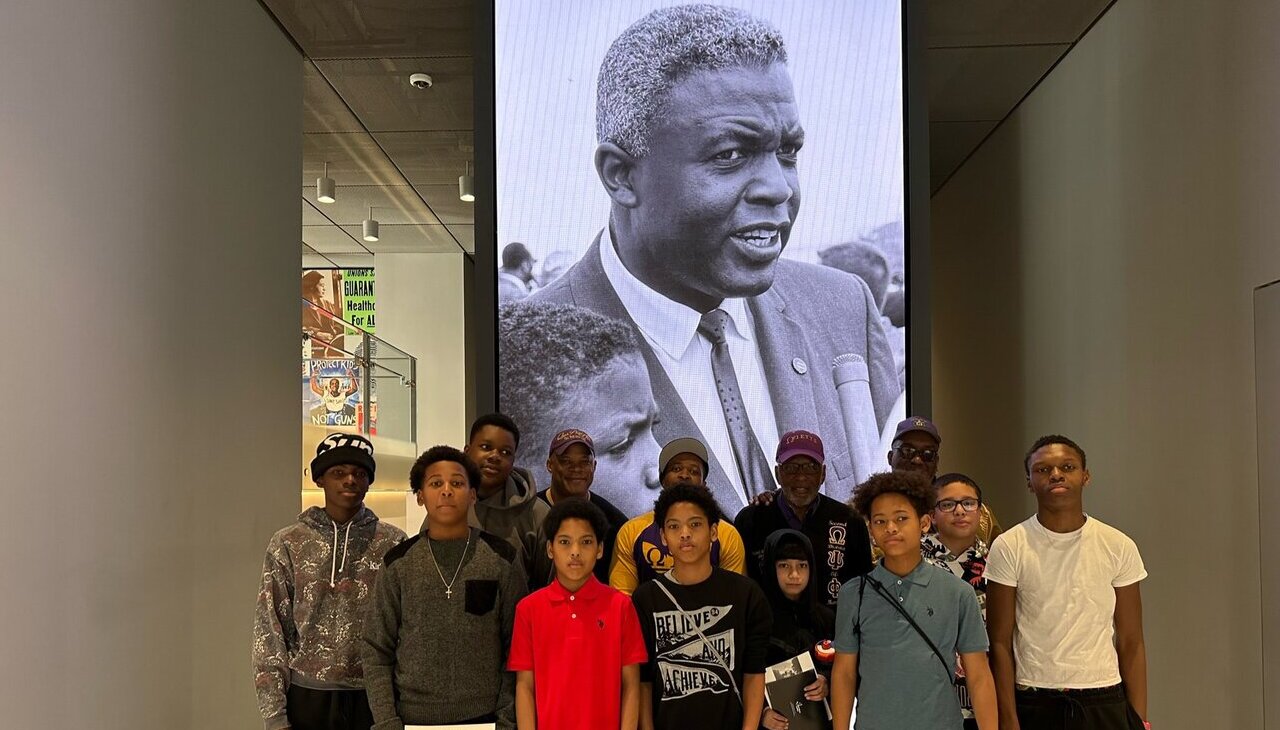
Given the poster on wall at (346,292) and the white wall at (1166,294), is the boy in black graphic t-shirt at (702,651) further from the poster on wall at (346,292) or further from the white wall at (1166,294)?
the poster on wall at (346,292)

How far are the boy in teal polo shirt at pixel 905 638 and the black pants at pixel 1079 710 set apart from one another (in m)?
0.22

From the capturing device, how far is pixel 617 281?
5.10 meters

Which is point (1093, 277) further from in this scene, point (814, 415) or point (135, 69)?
point (135, 69)

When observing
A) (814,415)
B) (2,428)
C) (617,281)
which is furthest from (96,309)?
(814,415)

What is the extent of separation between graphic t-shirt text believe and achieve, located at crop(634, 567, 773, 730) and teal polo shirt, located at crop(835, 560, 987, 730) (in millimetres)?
249

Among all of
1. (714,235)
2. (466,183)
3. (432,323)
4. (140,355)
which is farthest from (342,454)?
(432,323)

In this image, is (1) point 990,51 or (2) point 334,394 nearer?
(1) point 990,51

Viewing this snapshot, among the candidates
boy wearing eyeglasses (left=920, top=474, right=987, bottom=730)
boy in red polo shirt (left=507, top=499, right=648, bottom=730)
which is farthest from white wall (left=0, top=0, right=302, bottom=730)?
boy wearing eyeglasses (left=920, top=474, right=987, bottom=730)

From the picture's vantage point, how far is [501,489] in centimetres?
350

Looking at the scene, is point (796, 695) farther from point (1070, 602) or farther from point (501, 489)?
point (501, 489)

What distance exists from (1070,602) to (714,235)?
2.66 meters

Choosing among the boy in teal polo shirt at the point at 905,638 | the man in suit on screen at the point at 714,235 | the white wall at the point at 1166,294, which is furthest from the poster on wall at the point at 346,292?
the boy in teal polo shirt at the point at 905,638

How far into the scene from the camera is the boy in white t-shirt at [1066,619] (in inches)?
112

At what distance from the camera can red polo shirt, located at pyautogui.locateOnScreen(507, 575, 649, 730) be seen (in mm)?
2730
